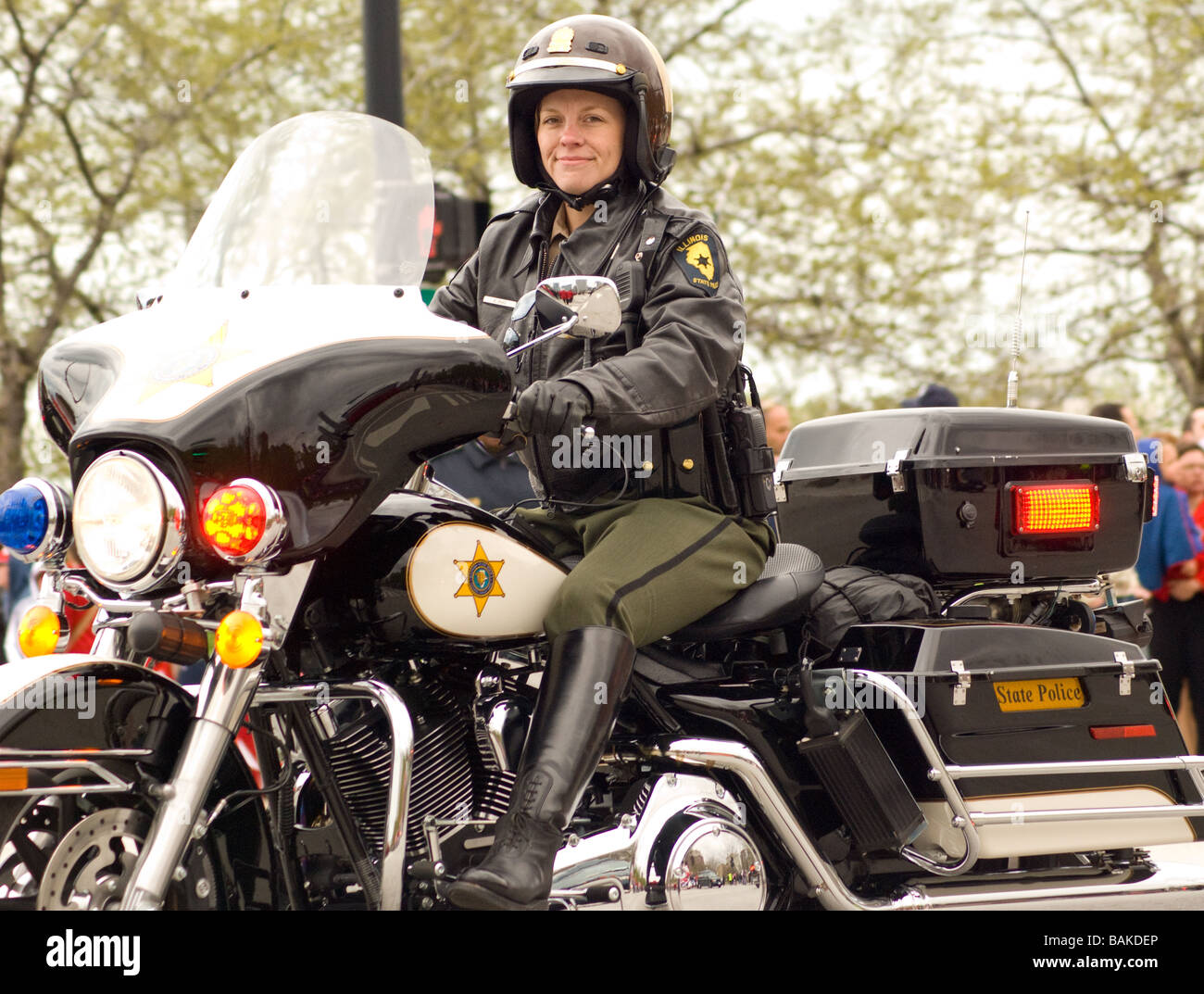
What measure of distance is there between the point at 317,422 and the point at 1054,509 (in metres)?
2.16

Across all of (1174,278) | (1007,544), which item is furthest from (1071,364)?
(1007,544)

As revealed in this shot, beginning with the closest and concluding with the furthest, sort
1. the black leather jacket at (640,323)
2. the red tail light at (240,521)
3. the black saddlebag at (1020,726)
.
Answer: the red tail light at (240,521), the black leather jacket at (640,323), the black saddlebag at (1020,726)

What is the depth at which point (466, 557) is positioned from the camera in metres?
3.24

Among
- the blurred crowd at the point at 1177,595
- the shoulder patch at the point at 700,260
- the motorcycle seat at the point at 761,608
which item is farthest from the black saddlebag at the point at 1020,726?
the blurred crowd at the point at 1177,595

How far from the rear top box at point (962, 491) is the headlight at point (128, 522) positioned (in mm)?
2022

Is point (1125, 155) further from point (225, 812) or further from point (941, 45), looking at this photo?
point (225, 812)

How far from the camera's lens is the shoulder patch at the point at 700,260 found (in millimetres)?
3609

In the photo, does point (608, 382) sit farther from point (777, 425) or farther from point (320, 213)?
point (777, 425)

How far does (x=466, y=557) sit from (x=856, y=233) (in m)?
11.4

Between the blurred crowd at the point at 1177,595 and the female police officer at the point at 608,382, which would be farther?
the blurred crowd at the point at 1177,595

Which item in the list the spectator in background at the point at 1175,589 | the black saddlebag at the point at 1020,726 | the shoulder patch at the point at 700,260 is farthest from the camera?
the spectator in background at the point at 1175,589

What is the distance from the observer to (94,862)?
2.82m

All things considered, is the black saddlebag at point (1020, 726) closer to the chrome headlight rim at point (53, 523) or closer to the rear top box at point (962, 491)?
the rear top box at point (962, 491)

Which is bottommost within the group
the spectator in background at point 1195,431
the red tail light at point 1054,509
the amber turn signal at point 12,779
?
the amber turn signal at point 12,779
